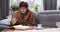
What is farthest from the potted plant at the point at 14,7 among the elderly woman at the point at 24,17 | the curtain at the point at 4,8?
the elderly woman at the point at 24,17

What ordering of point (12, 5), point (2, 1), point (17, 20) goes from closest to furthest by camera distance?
point (17, 20), point (2, 1), point (12, 5)

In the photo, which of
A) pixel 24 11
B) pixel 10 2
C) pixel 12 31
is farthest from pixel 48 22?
pixel 10 2

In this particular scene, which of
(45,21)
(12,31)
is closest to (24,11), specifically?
(12,31)

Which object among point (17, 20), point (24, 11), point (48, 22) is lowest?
point (48, 22)

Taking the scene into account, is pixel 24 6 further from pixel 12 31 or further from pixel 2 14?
pixel 2 14

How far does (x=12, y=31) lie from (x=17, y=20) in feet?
2.37

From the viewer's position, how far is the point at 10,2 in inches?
212

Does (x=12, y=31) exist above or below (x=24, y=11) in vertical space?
below

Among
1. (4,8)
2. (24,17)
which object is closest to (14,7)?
(4,8)

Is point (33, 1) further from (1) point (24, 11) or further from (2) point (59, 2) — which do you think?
(1) point (24, 11)

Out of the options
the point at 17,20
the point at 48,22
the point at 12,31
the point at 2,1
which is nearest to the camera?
the point at 12,31

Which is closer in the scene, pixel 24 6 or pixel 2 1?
pixel 24 6

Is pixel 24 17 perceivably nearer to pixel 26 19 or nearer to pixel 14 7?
pixel 26 19

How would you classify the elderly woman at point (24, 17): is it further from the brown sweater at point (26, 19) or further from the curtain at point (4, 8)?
the curtain at point (4, 8)
